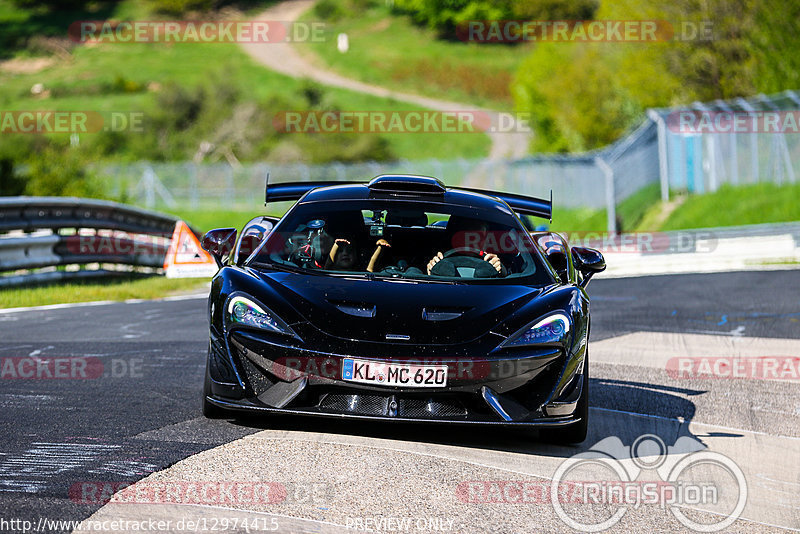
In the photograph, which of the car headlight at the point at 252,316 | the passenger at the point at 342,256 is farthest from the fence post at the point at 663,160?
the car headlight at the point at 252,316

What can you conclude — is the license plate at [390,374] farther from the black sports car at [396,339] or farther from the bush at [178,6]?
the bush at [178,6]

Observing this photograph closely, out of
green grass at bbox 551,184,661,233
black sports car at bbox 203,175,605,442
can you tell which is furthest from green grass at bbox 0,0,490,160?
black sports car at bbox 203,175,605,442

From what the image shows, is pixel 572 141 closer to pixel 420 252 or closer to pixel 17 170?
pixel 17 170

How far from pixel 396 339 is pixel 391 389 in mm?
244

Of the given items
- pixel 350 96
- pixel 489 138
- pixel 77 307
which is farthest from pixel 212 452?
pixel 350 96

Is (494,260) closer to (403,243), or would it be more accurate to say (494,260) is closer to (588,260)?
(403,243)

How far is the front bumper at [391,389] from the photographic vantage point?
607 cm

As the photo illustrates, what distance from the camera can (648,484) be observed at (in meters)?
A: 5.87

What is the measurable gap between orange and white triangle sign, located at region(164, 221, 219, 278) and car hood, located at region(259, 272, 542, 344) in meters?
11.9

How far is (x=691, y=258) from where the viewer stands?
73.4ft

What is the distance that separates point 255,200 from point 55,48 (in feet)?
187

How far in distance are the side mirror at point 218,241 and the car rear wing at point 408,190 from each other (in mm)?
334

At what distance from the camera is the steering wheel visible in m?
7.13

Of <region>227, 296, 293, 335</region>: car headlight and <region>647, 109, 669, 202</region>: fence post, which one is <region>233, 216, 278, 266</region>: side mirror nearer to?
<region>227, 296, 293, 335</region>: car headlight
